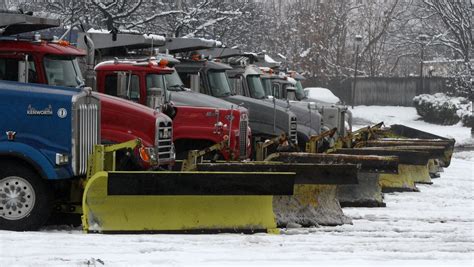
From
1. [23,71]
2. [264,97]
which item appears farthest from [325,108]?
[23,71]

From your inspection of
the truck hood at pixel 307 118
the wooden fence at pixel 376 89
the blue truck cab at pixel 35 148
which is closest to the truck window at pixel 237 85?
the truck hood at pixel 307 118

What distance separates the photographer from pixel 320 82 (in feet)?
208

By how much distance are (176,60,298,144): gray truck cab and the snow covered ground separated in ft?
17.8

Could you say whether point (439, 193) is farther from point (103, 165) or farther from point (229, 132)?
point (103, 165)

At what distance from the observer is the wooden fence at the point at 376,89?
6269 cm

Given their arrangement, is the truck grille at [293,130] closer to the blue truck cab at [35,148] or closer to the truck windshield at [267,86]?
the truck windshield at [267,86]

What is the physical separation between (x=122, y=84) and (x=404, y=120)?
121 ft

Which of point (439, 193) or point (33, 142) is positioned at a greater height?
point (33, 142)

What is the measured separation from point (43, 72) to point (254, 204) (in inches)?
121

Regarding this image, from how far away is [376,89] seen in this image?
63500 millimetres

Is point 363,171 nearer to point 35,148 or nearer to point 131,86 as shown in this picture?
point 131,86

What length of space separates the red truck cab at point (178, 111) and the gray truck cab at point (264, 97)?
13.8ft

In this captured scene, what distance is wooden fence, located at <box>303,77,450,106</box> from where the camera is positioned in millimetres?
62688

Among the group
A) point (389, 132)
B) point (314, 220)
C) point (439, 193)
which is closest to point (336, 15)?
point (389, 132)
